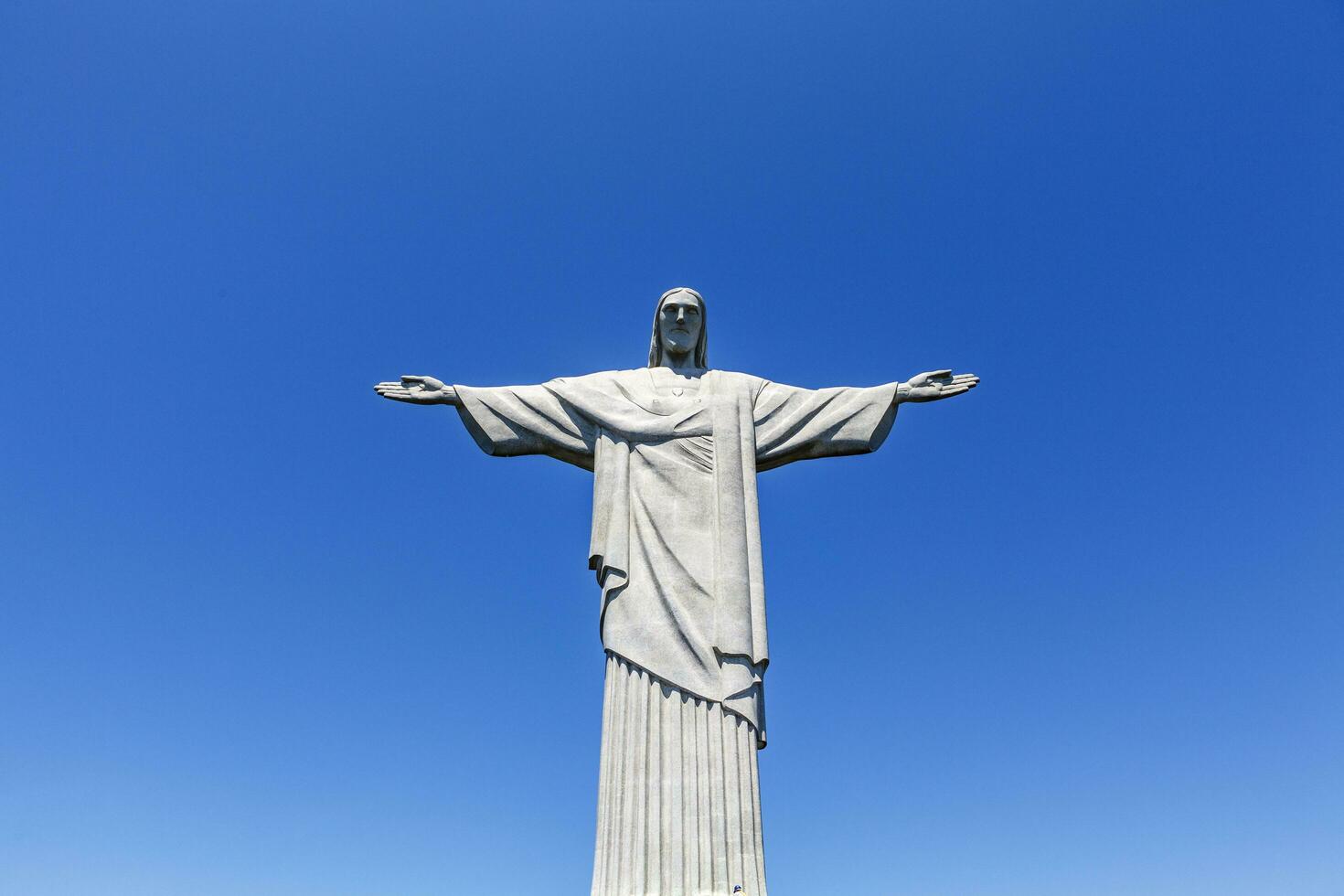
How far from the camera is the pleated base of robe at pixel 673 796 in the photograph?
10.7 meters

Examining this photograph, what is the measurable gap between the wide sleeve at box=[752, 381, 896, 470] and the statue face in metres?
1.14

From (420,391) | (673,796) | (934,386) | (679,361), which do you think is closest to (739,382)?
(679,361)

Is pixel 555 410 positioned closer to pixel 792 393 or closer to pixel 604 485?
pixel 604 485

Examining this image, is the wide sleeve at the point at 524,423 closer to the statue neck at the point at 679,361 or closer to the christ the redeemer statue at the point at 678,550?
the christ the redeemer statue at the point at 678,550

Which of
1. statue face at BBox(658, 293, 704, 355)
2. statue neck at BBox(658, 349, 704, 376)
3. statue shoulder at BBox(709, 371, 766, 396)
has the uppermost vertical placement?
statue face at BBox(658, 293, 704, 355)

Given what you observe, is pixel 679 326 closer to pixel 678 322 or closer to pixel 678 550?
pixel 678 322

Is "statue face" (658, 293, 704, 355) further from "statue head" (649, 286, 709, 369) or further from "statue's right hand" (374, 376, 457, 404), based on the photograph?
"statue's right hand" (374, 376, 457, 404)

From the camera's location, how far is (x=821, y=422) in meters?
13.2

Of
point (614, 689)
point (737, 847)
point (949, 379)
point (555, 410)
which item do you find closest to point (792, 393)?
point (949, 379)

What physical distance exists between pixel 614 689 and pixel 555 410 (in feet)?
11.1

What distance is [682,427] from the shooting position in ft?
42.1

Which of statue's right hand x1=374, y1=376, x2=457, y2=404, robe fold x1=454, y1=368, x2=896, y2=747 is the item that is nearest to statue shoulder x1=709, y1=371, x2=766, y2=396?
robe fold x1=454, y1=368, x2=896, y2=747

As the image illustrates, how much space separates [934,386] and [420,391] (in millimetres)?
5960

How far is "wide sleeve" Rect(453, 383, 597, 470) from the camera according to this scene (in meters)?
13.1
